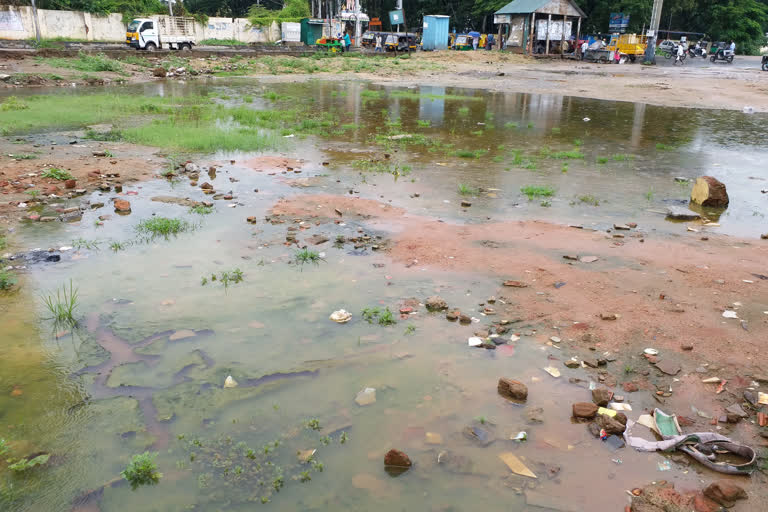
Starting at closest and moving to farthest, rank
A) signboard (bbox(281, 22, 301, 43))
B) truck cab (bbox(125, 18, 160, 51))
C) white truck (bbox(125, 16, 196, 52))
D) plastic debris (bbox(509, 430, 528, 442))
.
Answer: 1. plastic debris (bbox(509, 430, 528, 442))
2. truck cab (bbox(125, 18, 160, 51))
3. white truck (bbox(125, 16, 196, 52))
4. signboard (bbox(281, 22, 301, 43))

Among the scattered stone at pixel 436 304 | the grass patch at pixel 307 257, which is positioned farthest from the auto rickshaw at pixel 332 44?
the scattered stone at pixel 436 304

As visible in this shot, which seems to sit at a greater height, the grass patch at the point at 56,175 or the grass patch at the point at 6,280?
the grass patch at the point at 56,175

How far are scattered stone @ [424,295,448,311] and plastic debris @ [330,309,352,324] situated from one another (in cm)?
61

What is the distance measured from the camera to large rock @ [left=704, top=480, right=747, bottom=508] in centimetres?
241

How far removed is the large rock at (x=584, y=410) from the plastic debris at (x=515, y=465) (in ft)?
1.62

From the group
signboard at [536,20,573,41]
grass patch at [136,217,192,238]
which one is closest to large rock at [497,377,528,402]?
grass patch at [136,217,192,238]

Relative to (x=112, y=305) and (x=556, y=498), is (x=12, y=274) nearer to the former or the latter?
(x=112, y=305)

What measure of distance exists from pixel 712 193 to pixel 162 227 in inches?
254

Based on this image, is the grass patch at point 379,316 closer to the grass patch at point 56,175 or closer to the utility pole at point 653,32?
the grass patch at point 56,175

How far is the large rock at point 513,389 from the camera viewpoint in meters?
3.14

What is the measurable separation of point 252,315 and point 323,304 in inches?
21.4

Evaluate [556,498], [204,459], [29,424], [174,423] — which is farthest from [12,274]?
[556,498]

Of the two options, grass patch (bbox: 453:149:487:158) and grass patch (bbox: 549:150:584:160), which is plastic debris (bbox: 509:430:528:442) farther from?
grass patch (bbox: 549:150:584:160)

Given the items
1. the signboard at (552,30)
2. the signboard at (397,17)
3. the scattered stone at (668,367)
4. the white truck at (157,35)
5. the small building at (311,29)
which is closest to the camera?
the scattered stone at (668,367)
